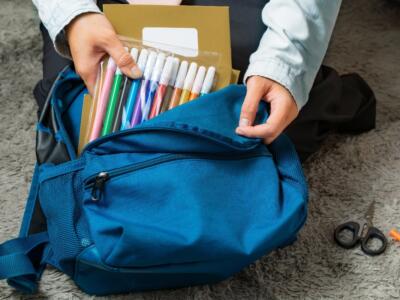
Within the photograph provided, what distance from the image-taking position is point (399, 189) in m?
0.90

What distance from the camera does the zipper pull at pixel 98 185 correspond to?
633mm

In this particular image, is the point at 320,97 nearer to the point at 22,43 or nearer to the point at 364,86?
the point at 364,86

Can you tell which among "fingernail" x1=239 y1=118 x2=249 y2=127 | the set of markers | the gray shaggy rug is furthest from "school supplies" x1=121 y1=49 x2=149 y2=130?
the gray shaggy rug

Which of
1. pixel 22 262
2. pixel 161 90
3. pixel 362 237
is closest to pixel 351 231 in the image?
pixel 362 237

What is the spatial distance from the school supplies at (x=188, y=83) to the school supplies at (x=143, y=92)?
5 cm

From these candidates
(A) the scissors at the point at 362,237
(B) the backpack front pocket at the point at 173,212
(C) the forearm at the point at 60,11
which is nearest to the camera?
(B) the backpack front pocket at the point at 173,212

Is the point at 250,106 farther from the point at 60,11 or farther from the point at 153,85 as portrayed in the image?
the point at 60,11

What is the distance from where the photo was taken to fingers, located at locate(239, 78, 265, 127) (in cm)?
67

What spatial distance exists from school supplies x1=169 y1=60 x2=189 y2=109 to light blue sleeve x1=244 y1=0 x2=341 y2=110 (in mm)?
81

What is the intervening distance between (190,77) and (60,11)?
0.19 metres

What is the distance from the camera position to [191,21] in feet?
2.43

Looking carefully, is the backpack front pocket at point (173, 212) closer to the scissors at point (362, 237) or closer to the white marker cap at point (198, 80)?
the white marker cap at point (198, 80)

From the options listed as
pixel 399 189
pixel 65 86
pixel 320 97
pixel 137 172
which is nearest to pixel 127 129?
pixel 137 172

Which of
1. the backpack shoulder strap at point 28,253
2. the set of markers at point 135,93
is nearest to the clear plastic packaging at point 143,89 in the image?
the set of markers at point 135,93
